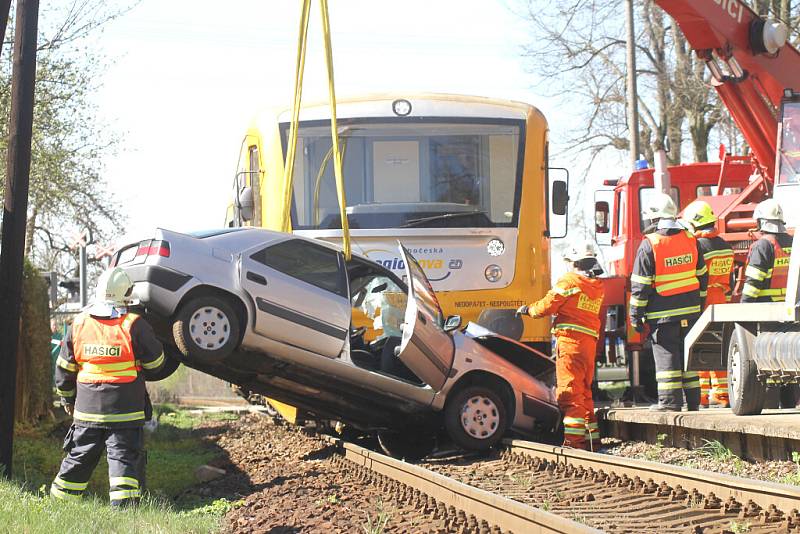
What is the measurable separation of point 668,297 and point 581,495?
3.64 metres

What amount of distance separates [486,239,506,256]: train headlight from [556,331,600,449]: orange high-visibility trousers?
56.8 inches

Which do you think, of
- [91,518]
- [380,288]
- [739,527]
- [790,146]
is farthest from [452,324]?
[790,146]

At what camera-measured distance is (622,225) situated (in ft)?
53.3

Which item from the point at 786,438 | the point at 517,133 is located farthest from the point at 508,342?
the point at 786,438

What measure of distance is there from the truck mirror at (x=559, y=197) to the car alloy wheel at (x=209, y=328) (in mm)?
4728

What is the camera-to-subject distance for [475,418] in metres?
10.6

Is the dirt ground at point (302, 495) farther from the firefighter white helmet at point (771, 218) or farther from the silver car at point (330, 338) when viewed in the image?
the firefighter white helmet at point (771, 218)

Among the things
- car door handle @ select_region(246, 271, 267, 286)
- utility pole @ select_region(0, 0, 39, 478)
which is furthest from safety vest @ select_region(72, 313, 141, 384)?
utility pole @ select_region(0, 0, 39, 478)

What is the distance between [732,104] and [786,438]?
20.2 feet

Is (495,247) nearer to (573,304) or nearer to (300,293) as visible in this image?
(573,304)

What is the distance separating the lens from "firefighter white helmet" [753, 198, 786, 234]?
1128cm

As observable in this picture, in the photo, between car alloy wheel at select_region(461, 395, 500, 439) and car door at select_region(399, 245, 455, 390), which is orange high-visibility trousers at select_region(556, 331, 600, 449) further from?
car door at select_region(399, 245, 455, 390)

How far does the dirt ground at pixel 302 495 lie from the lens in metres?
7.08

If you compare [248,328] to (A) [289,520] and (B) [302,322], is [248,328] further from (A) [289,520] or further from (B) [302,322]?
(A) [289,520]
